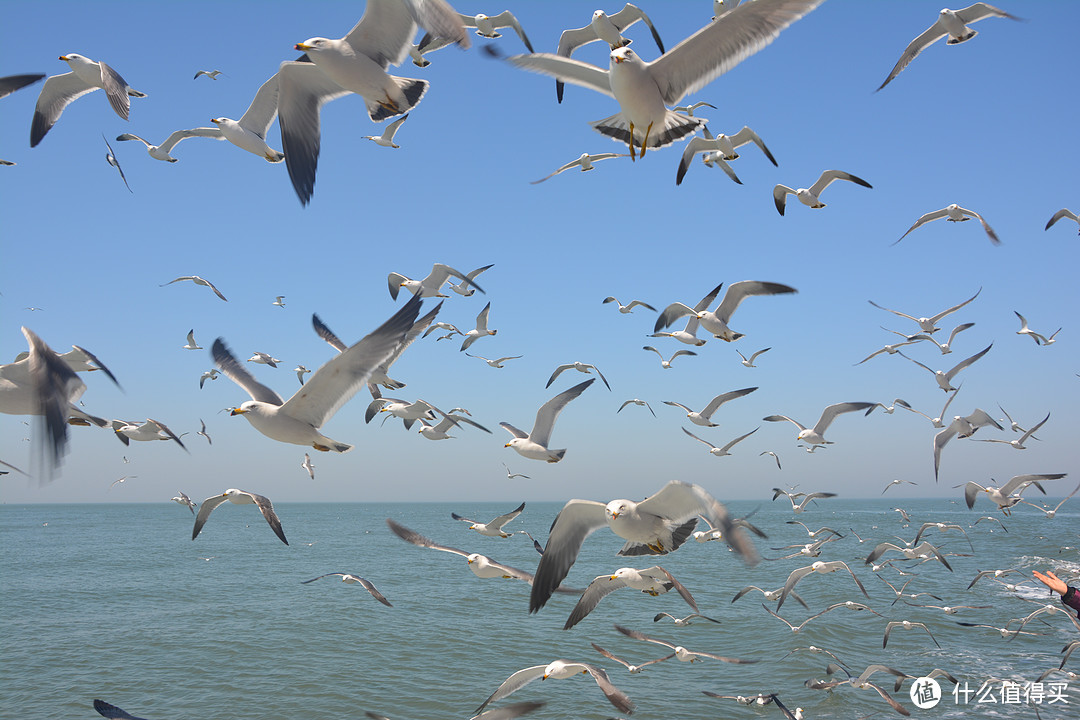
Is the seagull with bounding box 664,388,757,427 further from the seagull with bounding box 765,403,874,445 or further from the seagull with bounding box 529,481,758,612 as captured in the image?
the seagull with bounding box 529,481,758,612

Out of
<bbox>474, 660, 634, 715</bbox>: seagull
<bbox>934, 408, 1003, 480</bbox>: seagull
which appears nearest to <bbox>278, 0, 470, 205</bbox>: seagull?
<bbox>474, 660, 634, 715</bbox>: seagull

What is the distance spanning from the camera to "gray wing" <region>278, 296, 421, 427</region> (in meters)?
6.74

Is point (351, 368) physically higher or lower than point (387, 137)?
lower

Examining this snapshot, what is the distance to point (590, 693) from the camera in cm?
1456

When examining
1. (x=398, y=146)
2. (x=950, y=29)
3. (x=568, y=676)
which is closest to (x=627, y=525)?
(x=568, y=676)

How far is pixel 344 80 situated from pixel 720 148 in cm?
689

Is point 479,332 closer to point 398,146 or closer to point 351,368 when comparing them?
point 398,146

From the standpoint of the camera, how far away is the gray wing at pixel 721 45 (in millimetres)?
7375

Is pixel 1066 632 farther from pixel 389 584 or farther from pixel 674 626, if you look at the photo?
pixel 389 584

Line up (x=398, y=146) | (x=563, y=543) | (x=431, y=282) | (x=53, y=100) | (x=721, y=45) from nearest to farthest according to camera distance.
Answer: (x=721, y=45)
(x=563, y=543)
(x=53, y=100)
(x=398, y=146)
(x=431, y=282)

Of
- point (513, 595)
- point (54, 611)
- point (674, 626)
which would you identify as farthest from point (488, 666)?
point (54, 611)

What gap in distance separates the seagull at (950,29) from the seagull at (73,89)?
11210mm

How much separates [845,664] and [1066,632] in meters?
8.01

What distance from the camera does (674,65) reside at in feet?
27.0
